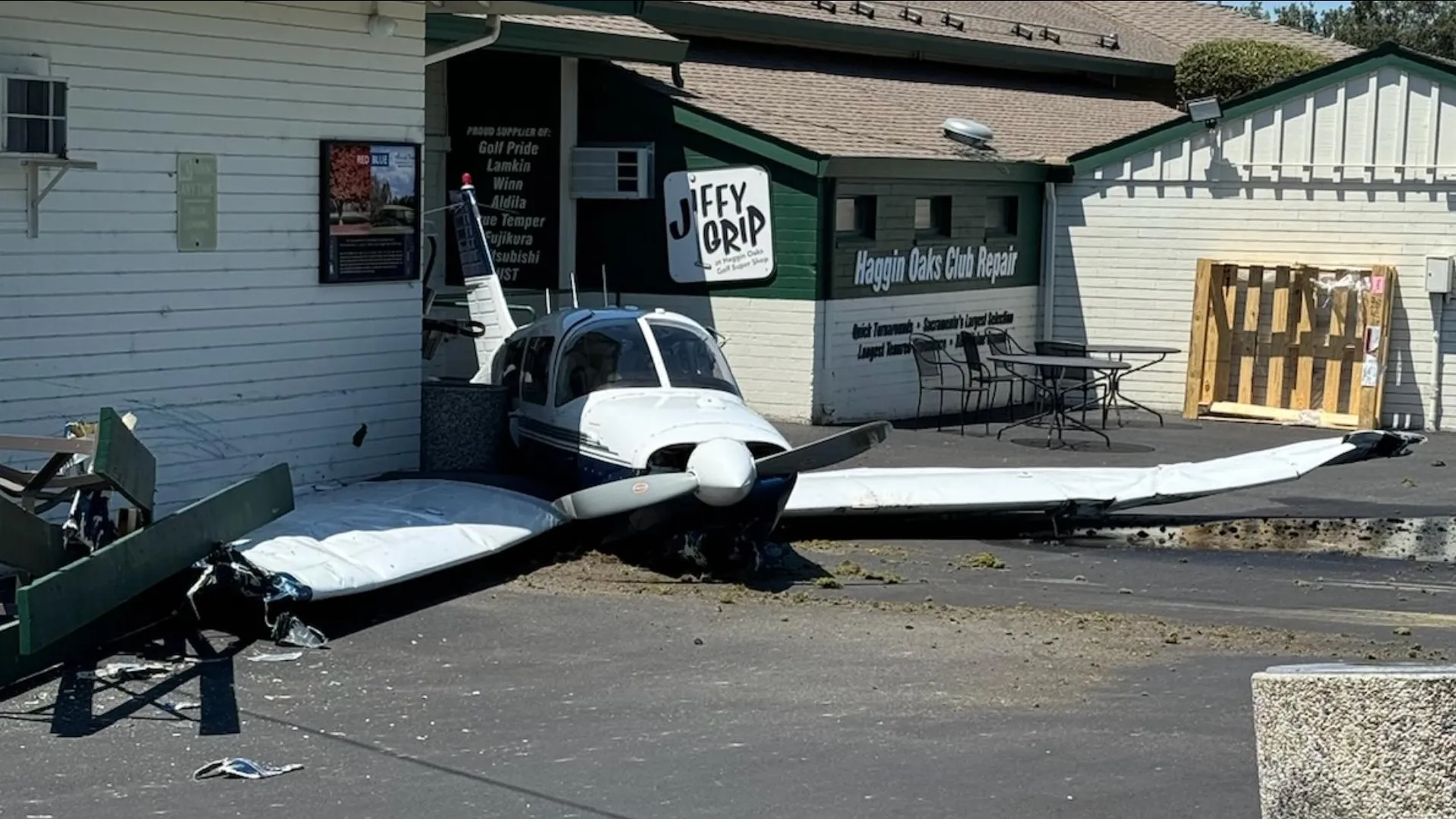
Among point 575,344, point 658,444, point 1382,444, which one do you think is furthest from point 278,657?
point 1382,444

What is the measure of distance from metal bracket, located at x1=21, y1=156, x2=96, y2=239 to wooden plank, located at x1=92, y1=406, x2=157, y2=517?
84.9 inches

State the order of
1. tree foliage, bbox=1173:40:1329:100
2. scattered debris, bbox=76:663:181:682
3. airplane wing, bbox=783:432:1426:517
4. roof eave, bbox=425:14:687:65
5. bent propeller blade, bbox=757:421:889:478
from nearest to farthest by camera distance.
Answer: scattered debris, bbox=76:663:181:682, bent propeller blade, bbox=757:421:889:478, airplane wing, bbox=783:432:1426:517, roof eave, bbox=425:14:687:65, tree foliage, bbox=1173:40:1329:100

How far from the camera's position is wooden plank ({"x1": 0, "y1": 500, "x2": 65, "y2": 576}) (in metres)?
8.92

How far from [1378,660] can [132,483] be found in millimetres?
6400

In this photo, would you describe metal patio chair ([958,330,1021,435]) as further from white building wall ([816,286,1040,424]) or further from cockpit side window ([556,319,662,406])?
cockpit side window ([556,319,662,406])

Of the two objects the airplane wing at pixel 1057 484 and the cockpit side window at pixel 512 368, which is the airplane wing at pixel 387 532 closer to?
the cockpit side window at pixel 512 368

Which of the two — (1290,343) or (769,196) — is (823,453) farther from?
(1290,343)

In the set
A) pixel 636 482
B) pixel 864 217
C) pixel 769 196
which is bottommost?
pixel 636 482

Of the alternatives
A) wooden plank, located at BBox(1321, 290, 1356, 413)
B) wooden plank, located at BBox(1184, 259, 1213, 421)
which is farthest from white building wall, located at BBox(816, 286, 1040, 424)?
wooden plank, located at BBox(1321, 290, 1356, 413)

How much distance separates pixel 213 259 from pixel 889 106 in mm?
13630

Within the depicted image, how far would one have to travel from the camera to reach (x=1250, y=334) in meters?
22.7

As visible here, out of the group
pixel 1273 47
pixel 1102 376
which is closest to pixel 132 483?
pixel 1102 376

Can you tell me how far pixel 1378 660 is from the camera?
33.5 ft

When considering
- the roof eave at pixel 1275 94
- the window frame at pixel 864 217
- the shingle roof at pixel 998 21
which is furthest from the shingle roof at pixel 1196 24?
the window frame at pixel 864 217
